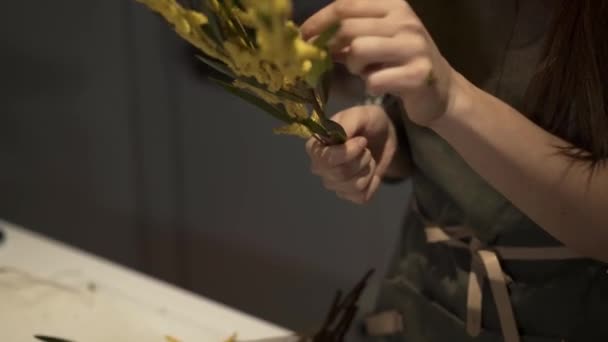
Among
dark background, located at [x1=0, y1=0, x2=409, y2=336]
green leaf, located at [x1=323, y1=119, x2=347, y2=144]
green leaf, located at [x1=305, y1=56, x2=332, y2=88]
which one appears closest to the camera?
green leaf, located at [x1=305, y1=56, x2=332, y2=88]

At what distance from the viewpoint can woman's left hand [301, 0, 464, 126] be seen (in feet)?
1.30

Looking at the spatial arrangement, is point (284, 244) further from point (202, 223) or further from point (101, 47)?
point (101, 47)

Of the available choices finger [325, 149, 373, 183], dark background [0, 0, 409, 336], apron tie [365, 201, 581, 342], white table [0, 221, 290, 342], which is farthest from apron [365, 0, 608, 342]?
dark background [0, 0, 409, 336]

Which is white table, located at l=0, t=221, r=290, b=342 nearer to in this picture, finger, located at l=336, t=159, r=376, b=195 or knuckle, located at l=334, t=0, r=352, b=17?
finger, located at l=336, t=159, r=376, b=195

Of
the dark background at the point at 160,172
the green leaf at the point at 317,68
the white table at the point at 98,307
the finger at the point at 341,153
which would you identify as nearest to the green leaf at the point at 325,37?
the green leaf at the point at 317,68

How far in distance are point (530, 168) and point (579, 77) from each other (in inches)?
3.2

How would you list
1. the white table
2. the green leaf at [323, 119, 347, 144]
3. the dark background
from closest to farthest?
1. the green leaf at [323, 119, 347, 144]
2. the white table
3. the dark background

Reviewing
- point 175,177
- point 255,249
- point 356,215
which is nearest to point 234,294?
point 255,249

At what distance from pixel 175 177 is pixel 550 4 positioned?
1.14m

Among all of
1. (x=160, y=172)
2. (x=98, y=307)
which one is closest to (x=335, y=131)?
(x=98, y=307)

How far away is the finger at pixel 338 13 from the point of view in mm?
417

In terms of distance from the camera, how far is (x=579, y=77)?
0.49 metres

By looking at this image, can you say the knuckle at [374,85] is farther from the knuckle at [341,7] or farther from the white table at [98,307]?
the white table at [98,307]

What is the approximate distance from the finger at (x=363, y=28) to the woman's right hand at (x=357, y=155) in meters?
0.11
